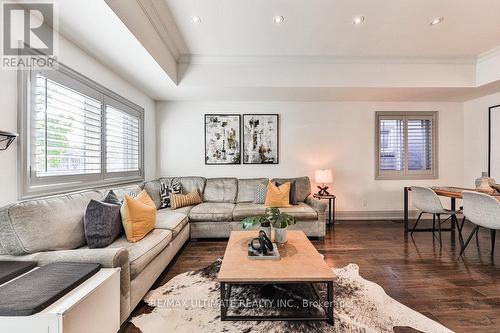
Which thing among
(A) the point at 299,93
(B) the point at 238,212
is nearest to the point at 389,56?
(A) the point at 299,93

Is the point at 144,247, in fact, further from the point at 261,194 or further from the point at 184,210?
the point at 261,194

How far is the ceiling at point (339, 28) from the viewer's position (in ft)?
7.76

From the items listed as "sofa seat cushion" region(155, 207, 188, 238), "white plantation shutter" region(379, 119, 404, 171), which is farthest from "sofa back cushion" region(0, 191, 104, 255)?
"white plantation shutter" region(379, 119, 404, 171)

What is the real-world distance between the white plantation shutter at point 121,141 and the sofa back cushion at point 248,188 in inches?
72.2

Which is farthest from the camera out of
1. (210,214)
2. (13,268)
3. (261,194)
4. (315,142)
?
(315,142)

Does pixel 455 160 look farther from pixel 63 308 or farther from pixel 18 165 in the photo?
pixel 18 165

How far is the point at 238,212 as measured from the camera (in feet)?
10.8

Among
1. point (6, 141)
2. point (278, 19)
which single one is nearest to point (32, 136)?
point (6, 141)

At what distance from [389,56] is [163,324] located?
4.52 metres

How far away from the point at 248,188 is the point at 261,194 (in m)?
0.32

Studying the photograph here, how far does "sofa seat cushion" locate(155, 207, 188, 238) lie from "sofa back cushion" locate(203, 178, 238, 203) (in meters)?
0.86

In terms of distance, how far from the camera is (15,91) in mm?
1680

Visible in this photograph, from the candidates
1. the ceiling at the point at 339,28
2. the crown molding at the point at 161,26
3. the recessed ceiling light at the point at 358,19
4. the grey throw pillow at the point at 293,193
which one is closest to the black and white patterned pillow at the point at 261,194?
the grey throw pillow at the point at 293,193

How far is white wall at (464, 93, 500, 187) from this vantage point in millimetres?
4113
